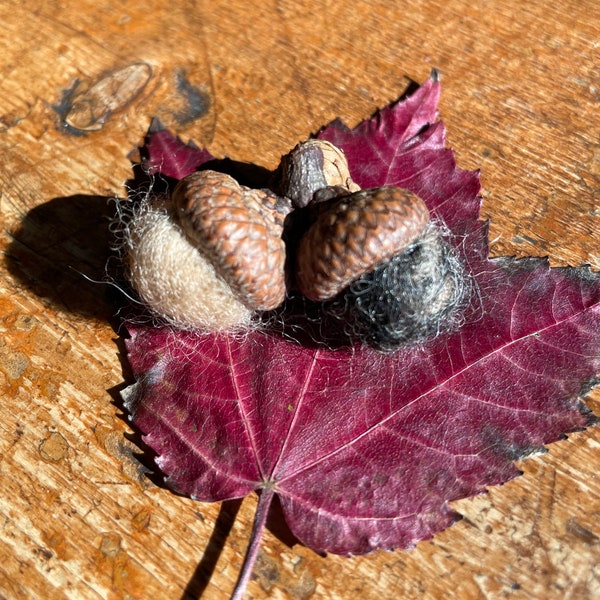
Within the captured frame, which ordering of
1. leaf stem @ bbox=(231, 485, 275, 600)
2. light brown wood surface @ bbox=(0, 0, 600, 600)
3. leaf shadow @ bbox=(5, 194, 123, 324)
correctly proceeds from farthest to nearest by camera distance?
1. leaf shadow @ bbox=(5, 194, 123, 324)
2. light brown wood surface @ bbox=(0, 0, 600, 600)
3. leaf stem @ bbox=(231, 485, 275, 600)

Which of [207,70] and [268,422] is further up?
[207,70]

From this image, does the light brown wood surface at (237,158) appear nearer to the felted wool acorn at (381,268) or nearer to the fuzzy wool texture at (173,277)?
the fuzzy wool texture at (173,277)

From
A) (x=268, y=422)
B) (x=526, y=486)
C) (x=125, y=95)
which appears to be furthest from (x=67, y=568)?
(x=125, y=95)

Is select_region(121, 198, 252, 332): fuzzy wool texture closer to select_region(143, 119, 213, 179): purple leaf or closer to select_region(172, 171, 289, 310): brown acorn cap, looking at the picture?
select_region(172, 171, 289, 310): brown acorn cap

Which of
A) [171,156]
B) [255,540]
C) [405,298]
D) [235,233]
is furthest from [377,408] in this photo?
[171,156]

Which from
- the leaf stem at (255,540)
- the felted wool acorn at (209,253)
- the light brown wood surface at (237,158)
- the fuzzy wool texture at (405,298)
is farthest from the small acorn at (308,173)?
the leaf stem at (255,540)

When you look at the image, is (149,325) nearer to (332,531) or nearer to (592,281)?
(332,531)

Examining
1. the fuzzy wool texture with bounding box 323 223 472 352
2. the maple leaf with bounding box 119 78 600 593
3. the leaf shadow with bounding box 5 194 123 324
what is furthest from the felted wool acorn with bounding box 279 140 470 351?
the leaf shadow with bounding box 5 194 123 324

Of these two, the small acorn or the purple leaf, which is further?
the purple leaf
